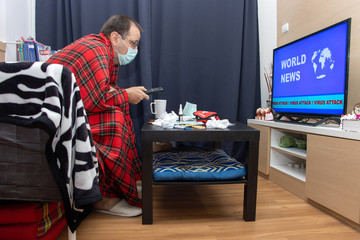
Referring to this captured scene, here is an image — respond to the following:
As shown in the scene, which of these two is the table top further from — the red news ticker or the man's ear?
the man's ear

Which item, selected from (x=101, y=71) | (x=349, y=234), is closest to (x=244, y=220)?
(x=349, y=234)

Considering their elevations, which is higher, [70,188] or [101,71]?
[101,71]

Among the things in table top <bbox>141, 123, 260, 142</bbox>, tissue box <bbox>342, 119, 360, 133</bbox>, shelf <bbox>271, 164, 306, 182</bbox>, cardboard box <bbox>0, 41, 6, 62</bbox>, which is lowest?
shelf <bbox>271, 164, 306, 182</bbox>

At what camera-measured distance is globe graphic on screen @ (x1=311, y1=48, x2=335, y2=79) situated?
1284 millimetres

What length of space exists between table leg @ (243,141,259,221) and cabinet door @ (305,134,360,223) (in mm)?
419

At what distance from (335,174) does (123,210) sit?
1.08m

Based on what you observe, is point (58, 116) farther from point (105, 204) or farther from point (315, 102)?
point (315, 102)

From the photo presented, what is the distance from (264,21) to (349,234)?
6.17 ft

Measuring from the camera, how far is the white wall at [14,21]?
163cm

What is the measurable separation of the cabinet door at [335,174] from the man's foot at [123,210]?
0.97 m

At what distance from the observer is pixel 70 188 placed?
70cm

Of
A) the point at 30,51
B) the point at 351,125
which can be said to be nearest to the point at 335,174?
the point at 351,125

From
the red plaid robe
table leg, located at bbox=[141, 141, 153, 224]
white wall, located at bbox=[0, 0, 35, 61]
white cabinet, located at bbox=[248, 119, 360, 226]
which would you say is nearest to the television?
white cabinet, located at bbox=[248, 119, 360, 226]

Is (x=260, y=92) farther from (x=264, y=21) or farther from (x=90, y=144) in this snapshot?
(x=90, y=144)
